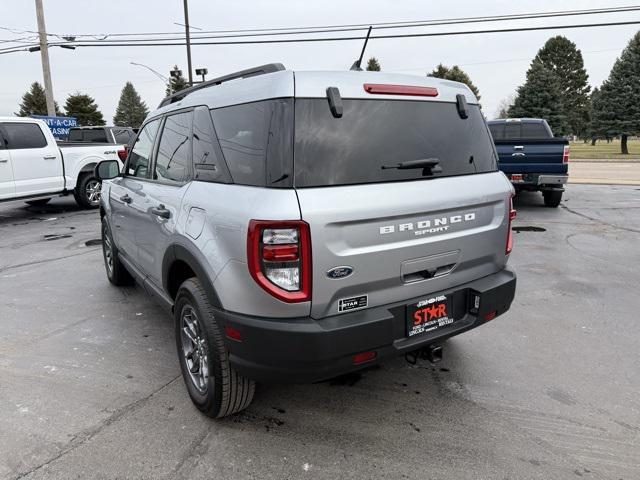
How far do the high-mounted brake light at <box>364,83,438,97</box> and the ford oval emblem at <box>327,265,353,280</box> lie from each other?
3.12ft

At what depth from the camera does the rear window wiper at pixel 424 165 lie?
2.52m

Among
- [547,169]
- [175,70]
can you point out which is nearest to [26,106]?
[175,70]

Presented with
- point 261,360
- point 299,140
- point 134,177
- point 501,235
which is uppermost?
point 299,140

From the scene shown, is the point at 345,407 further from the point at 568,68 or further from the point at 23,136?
the point at 568,68

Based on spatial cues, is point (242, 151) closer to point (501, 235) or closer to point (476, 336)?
point (501, 235)

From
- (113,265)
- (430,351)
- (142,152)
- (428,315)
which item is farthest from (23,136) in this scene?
(428,315)

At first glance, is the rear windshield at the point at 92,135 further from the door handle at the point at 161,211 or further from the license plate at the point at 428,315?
the license plate at the point at 428,315

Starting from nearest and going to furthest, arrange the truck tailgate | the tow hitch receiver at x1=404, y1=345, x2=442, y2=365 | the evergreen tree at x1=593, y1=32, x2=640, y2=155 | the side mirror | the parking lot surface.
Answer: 1. the parking lot surface
2. the tow hitch receiver at x1=404, y1=345, x2=442, y2=365
3. the side mirror
4. the truck tailgate
5. the evergreen tree at x1=593, y1=32, x2=640, y2=155

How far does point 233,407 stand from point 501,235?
1921 mm

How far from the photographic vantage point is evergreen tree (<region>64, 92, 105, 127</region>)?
66938 millimetres

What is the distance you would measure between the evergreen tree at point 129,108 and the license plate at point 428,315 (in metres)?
104

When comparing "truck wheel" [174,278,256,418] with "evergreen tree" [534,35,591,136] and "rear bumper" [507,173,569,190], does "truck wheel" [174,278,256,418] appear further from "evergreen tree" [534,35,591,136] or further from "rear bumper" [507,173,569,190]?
"evergreen tree" [534,35,591,136]

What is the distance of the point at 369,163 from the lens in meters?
2.43

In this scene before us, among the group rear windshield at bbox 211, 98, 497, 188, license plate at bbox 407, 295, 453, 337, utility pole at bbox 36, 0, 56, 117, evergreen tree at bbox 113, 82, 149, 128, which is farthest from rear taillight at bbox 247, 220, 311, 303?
evergreen tree at bbox 113, 82, 149, 128
